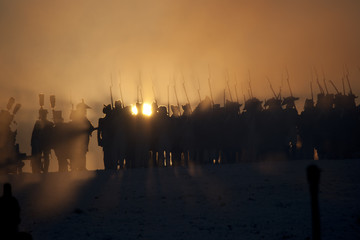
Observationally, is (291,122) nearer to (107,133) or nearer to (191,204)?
(107,133)

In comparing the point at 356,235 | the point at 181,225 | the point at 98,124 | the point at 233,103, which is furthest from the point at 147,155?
the point at 356,235

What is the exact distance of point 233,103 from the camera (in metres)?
33.0

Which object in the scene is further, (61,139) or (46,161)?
(46,161)

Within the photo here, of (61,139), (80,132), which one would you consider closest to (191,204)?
(80,132)

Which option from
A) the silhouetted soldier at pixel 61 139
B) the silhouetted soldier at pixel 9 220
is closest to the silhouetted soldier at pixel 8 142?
the silhouetted soldier at pixel 61 139

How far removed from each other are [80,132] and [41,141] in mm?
2963

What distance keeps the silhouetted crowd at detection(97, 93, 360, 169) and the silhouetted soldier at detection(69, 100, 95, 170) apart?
94 cm

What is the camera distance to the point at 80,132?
30.6 metres

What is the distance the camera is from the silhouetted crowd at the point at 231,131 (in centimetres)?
3097

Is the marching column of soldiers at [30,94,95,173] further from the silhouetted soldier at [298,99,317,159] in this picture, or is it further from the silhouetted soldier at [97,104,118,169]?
the silhouetted soldier at [298,99,317,159]

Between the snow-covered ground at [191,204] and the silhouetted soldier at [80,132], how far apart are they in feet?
11.2

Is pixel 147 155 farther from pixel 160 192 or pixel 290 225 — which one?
pixel 290 225

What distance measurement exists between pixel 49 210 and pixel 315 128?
19.6 metres

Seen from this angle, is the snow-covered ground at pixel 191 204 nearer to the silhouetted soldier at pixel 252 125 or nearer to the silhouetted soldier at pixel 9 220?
the silhouetted soldier at pixel 252 125
